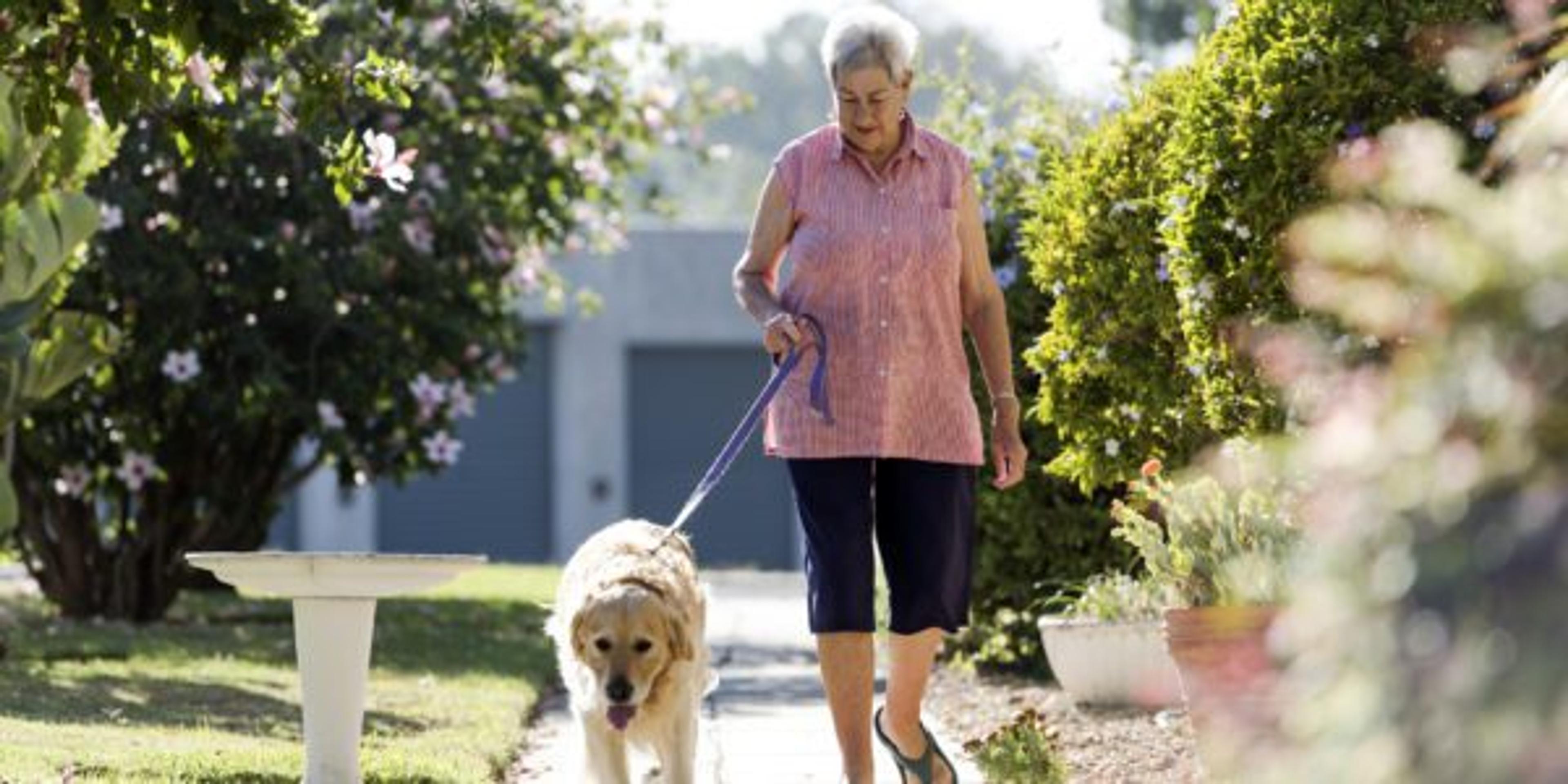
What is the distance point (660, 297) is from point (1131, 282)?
Answer: 25.9 meters

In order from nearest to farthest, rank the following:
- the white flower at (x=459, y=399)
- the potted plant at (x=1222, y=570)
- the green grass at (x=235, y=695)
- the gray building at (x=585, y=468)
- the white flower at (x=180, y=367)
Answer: the potted plant at (x=1222, y=570) → the green grass at (x=235, y=695) → the white flower at (x=180, y=367) → the white flower at (x=459, y=399) → the gray building at (x=585, y=468)

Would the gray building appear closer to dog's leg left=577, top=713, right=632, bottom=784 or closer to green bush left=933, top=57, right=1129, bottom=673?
green bush left=933, top=57, right=1129, bottom=673

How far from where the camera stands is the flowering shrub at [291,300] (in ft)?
50.5

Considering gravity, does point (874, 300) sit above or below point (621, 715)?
above

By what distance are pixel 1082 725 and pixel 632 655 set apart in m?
3.23

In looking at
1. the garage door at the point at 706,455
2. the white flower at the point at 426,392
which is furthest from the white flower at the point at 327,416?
the garage door at the point at 706,455

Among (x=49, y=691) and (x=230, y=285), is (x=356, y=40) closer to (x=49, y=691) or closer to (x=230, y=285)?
(x=230, y=285)

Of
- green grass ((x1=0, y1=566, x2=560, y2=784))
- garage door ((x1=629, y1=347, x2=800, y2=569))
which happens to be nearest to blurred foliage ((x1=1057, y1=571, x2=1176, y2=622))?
green grass ((x1=0, y1=566, x2=560, y2=784))

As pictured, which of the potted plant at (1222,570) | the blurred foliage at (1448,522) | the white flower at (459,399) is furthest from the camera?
the white flower at (459,399)

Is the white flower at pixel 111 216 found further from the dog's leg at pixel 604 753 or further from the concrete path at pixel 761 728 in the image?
the dog's leg at pixel 604 753

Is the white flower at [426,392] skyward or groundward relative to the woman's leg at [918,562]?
skyward

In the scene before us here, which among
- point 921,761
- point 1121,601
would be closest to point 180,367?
point 1121,601

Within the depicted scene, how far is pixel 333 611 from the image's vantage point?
277 inches

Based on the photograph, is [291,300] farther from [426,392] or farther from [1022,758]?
[1022,758]
